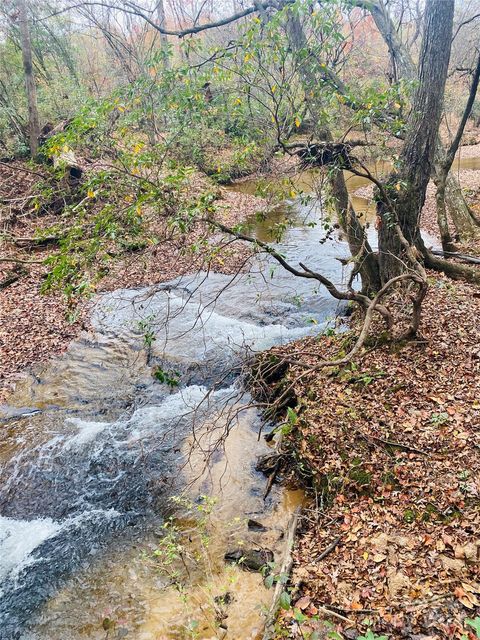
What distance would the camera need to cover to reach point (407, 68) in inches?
350

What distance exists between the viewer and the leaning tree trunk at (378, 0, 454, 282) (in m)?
6.59

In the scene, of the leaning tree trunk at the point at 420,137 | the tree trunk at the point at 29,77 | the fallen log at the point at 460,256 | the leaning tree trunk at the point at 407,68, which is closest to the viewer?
the leaning tree trunk at the point at 420,137

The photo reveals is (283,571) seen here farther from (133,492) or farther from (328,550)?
(133,492)

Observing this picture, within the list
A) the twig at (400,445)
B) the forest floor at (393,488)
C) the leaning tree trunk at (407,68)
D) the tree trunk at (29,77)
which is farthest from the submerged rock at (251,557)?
the tree trunk at (29,77)

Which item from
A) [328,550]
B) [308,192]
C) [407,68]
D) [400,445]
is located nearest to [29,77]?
[308,192]

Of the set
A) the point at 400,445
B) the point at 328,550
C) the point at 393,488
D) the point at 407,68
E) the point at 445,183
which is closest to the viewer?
the point at 328,550

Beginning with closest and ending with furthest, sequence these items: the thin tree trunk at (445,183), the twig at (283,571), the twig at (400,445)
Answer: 1. the twig at (283,571)
2. the twig at (400,445)
3. the thin tree trunk at (445,183)

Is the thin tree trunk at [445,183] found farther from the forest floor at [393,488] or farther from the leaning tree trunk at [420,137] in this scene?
the forest floor at [393,488]

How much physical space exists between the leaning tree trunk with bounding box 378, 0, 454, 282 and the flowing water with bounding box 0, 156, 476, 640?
2.54 metres

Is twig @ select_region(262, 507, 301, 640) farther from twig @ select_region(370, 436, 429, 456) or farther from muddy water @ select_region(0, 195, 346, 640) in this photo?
twig @ select_region(370, 436, 429, 456)

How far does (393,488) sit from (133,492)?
346 cm

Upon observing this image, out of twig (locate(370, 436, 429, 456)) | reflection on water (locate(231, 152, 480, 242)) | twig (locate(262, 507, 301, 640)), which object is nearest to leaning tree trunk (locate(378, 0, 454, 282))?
reflection on water (locate(231, 152, 480, 242))

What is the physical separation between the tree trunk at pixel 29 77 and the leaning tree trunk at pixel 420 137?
15.0 m

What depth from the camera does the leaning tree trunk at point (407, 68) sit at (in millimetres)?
8789
